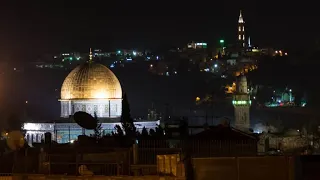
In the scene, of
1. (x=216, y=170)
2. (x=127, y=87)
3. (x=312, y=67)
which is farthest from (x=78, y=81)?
(x=312, y=67)

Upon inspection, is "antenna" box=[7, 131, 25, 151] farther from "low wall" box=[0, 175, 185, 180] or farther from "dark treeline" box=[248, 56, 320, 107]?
"dark treeline" box=[248, 56, 320, 107]

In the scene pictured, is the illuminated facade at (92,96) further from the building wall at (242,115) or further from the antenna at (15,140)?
the antenna at (15,140)

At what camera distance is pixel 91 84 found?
48656mm

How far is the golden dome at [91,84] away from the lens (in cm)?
4869

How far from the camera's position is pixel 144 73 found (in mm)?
123688

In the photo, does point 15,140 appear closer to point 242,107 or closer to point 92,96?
point 92,96

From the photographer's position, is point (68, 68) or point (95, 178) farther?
point (68, 68)

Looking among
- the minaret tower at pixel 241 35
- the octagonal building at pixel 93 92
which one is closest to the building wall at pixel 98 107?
the octagonal building at pixel 93 92

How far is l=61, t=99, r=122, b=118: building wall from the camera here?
4878 cm

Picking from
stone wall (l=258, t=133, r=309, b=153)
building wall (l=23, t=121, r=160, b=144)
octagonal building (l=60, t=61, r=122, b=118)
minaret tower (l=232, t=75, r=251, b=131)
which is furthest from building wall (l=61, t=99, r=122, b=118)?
stone wall (l=258, t=133, r=309, b=153)

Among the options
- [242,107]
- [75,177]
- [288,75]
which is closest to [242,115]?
[242,107]

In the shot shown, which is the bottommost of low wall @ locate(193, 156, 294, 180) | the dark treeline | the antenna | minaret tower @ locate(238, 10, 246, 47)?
low wall @ locate(193, 156, 294, 180)

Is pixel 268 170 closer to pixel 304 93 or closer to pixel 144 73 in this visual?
pixel 304 93

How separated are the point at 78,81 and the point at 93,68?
1.10 m
